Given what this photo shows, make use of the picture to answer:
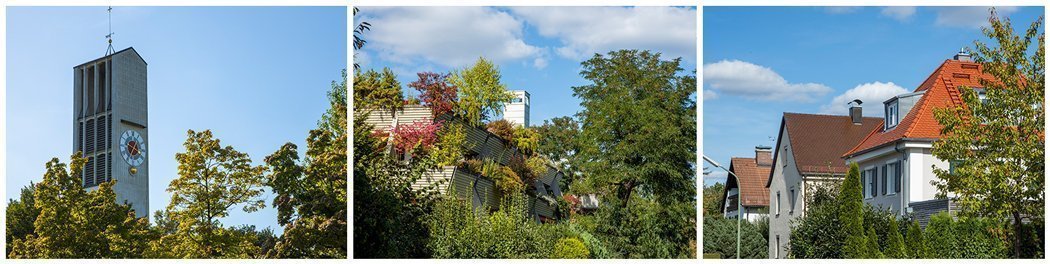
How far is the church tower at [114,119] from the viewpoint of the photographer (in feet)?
26.6

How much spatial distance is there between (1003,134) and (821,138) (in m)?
2.35

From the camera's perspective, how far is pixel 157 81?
26.9 ft

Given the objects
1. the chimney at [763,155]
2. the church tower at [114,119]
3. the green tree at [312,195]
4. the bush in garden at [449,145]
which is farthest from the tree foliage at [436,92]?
the chimney at [763,155]

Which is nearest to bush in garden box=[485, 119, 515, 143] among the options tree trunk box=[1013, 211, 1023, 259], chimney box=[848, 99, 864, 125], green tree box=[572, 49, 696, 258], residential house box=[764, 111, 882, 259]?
green tree box=[572, 49, 696, 258]

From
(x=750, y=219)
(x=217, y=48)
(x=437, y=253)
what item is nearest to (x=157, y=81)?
(x=217, y=48)

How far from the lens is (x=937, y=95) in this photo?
9.69 m

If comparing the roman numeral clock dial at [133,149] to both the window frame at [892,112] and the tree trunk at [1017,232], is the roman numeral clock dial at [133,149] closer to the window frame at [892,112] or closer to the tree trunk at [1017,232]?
the window frame at [892,112]

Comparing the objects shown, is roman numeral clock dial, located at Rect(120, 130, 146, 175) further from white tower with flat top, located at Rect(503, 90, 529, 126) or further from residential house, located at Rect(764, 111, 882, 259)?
residential house, located at Rect(764, 111, 882, 259)

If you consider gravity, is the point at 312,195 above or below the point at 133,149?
below

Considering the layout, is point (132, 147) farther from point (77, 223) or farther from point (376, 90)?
point (376, 90)

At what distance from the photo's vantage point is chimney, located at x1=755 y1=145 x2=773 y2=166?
930 centimetres

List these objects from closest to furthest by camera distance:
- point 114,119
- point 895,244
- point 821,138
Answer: point 114,119 → point 895,244 → point 821,138

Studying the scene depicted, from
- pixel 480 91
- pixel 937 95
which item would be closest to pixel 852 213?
pixel 937 95

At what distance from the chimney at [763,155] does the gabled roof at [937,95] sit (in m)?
1.16
